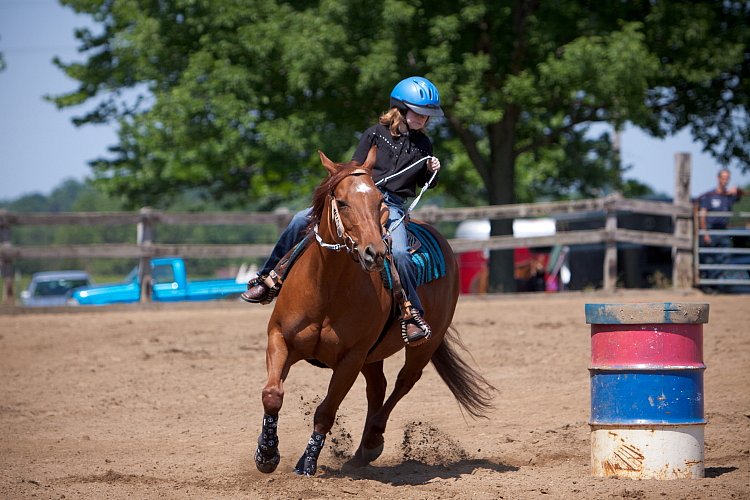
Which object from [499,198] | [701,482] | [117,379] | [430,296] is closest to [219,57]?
[499,198]

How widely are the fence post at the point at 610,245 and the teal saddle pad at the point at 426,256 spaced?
972 cm

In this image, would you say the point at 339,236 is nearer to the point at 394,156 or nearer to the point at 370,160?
the point at 370,160

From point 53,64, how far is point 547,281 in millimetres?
15756

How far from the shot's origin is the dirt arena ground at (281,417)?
6211 mm

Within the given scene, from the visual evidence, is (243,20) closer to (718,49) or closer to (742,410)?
(718,49)

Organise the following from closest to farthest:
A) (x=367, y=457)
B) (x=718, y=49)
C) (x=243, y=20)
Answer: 1. (x=367, y=457)
2. (x=718, y=49)
3. (x=243, y=20)

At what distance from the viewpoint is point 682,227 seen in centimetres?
1759

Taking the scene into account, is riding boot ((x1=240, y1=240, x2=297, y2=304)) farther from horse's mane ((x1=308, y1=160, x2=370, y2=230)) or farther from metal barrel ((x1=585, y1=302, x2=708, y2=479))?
metal barrel ((x1=585, y1=302, x2=708, y2=479))

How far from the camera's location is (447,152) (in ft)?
77.3

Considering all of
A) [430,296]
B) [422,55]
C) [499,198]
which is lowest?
[430,296]

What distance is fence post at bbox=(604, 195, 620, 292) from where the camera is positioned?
1691 cm

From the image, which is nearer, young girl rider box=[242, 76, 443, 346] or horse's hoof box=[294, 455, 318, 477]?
horse's hoof box=[294, 455, 318, 477]

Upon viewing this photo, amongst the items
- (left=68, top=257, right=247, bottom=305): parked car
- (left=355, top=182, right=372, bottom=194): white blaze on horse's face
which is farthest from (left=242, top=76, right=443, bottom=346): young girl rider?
(left=68, top=257, right=247, bottom=305): parked car

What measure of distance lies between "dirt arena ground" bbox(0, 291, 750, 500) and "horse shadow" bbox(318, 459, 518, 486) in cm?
2
